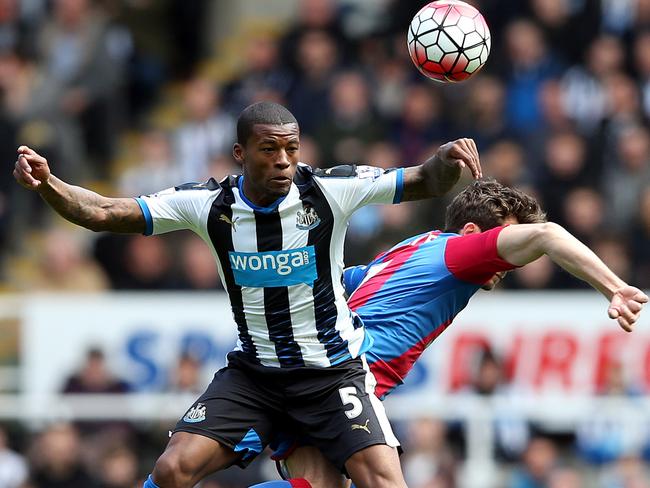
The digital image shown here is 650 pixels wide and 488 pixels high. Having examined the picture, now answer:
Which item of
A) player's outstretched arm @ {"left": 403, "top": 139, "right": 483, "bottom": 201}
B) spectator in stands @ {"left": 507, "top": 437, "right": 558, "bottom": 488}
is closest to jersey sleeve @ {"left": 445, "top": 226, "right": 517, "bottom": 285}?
player's outstretched arm @ {"left": 403, "top": 139, "right": 483, "bottom": 201}

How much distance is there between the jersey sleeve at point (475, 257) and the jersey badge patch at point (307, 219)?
72 centimetres

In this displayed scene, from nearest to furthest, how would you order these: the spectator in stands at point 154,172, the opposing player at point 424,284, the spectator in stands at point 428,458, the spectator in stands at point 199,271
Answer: the opposing player at point 424,284 < the spectator in stands at point 428,458 < the spectator in stands at point 199,271 < the spectator in stands at point 154,172

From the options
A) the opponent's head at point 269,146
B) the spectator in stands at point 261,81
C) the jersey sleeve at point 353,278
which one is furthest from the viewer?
→ the spectator in stands at point 261,81

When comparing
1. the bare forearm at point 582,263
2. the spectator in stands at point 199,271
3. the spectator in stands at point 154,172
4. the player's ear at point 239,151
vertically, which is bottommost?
the spectator in stands at point 199,271

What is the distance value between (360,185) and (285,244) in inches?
18.9

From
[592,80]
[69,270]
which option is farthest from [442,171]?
[69,270]

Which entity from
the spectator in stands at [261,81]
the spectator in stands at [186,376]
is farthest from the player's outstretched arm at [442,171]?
the spectator in stands at [261,81]

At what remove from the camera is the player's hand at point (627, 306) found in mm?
6352

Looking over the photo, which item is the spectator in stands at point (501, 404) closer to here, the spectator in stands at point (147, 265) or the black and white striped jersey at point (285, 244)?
the spectator in stands at point (147, 265)

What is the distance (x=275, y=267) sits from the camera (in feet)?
24.1

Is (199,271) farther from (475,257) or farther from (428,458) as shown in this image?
(475,257)

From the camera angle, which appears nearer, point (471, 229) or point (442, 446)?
point (471, 229)

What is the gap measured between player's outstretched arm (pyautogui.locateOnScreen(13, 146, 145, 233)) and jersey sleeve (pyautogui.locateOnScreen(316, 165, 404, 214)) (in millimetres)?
945

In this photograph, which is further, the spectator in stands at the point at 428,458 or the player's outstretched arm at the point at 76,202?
the spectator in stands at the point at 428,458
